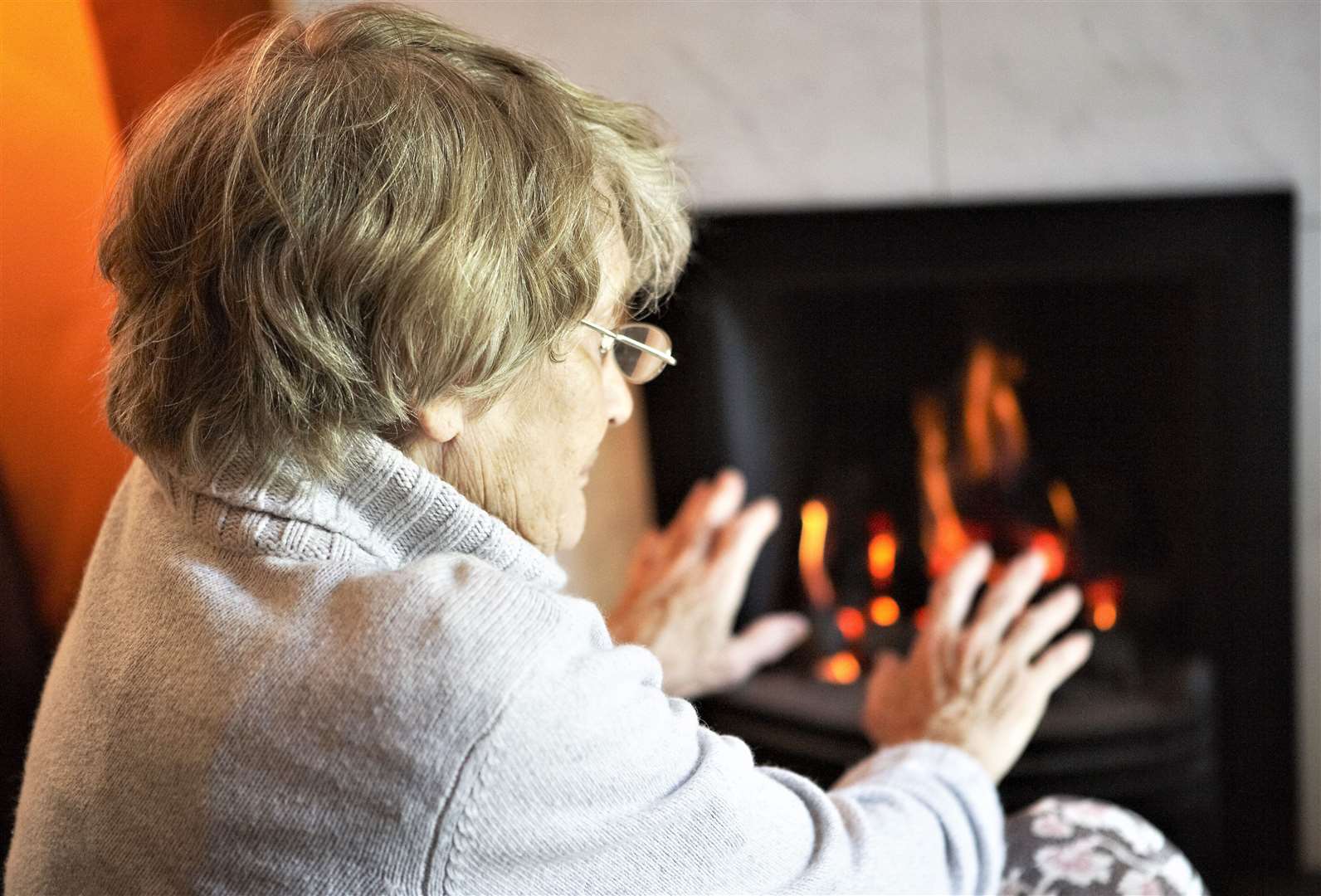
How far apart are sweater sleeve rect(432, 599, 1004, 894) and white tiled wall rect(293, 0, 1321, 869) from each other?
3.14ft

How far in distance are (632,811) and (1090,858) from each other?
1.52 ft

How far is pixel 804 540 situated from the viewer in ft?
5.86

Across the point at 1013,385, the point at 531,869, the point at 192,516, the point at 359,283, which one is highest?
the point at 359,283

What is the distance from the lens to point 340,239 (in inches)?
26.0

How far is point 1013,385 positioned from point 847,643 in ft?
1.43

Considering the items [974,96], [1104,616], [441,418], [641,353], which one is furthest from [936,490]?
[441,418]

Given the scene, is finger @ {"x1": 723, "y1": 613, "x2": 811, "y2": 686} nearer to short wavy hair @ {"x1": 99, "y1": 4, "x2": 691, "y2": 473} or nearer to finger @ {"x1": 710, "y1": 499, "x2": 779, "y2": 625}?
finger @ {"x1": 710, "y1": 499, "x2": 779, "y2": 625}

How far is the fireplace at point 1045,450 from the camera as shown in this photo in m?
1.56

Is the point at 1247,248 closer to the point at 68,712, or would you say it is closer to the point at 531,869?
the point at 531,869

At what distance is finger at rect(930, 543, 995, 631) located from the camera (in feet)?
3.65

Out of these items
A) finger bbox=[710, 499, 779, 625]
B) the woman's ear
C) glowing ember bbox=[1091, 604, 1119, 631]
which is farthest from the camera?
glowing ember bbox=[1091, 604, 1119, 631]

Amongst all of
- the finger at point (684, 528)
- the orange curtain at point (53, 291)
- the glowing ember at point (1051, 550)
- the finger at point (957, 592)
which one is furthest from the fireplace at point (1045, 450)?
the orange curtain at point (53, 291)

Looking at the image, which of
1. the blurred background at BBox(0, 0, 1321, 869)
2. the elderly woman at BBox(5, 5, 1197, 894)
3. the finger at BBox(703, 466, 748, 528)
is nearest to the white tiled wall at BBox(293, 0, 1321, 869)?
the blurred background at BBox(0, 0, 1321, 869)

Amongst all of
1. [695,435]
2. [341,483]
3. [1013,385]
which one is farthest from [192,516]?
[1013,385]
